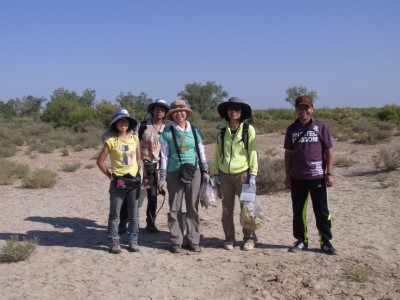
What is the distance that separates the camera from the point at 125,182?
17.3 feet

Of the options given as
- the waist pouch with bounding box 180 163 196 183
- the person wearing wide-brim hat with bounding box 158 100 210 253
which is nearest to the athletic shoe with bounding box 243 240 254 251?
the person wearing wide-brim hat with bounding box 158 100 210 253

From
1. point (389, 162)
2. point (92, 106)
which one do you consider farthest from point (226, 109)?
point (92, 106)

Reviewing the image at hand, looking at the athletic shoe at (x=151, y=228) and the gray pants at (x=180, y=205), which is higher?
the gray pants at (x=180, y=205)

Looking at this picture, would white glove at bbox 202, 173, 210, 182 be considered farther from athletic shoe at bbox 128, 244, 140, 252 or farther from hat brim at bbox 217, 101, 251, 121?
athletic shoe at bbox 128, 244, 140, 252

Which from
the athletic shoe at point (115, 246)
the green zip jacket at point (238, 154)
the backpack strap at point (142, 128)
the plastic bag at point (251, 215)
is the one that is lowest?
the athletic shoe at point (115, 246)

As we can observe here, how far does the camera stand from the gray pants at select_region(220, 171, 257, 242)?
529cm

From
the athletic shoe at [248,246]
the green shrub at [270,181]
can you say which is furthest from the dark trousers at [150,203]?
the green shrub at [270,181]

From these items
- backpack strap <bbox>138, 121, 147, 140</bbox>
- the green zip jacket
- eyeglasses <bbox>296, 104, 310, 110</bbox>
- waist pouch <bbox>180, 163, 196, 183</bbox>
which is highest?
eyeglasses <bbox>296, 104, 310, 110</bbox>

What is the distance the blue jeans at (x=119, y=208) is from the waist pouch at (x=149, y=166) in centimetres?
47

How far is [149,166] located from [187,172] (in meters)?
0.75

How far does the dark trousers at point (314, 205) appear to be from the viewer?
512cm

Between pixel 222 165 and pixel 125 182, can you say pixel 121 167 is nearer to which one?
pixel 125 182

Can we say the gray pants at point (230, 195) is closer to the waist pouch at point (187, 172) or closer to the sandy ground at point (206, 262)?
the sandy ground at point (206, 262)

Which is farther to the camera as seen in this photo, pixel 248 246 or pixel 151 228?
pixel 151 228
